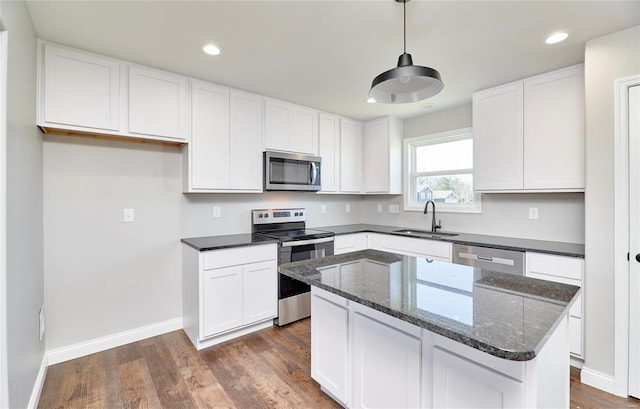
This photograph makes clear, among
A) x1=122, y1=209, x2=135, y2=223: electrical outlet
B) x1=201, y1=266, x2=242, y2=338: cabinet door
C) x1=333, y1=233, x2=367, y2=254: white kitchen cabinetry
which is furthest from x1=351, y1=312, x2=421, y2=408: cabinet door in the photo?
x1=122, y1=209, x2=135, y2=223: electrical outlet

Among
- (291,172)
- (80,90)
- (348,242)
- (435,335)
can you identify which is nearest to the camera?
(435,335)

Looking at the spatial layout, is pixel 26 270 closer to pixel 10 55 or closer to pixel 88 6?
pixel 10 55

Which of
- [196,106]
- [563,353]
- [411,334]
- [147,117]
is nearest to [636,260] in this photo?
[563,353]

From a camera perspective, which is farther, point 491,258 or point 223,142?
point 223,142

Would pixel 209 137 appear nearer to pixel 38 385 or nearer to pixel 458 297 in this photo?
pixel 38 385

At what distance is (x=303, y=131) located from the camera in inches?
139

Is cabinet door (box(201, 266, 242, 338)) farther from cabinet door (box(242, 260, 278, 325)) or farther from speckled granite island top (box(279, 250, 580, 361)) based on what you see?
speckled granite island top (box(279, 250, 580, 361))

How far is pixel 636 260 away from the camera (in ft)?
6.26

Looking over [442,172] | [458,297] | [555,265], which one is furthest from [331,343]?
[442,172]

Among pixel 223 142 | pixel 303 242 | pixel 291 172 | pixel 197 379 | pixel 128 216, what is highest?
pixel 223 142

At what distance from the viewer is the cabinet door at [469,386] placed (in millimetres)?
978

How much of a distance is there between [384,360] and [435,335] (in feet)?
1.14

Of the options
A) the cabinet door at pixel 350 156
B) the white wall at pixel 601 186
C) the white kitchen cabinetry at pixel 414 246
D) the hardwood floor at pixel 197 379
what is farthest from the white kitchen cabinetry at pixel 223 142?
the white wall at pixel 601 186

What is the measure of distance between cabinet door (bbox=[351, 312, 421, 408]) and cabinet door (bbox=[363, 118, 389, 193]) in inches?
105
